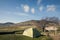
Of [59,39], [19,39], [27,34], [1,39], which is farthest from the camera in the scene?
[27,34]

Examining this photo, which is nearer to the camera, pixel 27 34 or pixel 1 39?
pixel 1 39

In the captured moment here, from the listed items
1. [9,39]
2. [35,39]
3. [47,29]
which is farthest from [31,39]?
[47,29]

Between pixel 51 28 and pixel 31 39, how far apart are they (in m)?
27.8

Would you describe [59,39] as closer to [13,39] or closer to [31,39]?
[31,39]

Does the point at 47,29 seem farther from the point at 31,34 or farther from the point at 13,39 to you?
the point at 13,39

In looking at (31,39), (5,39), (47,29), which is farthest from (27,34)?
(47,29)

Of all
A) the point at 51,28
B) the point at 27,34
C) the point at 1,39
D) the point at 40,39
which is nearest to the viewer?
the point at 1,39

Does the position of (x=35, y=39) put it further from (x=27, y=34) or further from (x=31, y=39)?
(x=27, y=34)

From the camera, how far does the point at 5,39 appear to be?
3203 cm

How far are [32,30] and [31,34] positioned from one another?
1.64 meters

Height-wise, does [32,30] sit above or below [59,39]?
above

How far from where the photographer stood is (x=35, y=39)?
121ft

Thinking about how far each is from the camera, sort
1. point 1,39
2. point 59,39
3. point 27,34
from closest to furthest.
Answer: point 1,39
point 59,39
point 27,34

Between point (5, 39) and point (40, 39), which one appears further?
point (40, 39)
